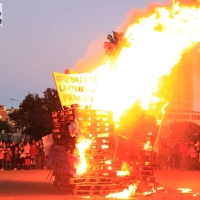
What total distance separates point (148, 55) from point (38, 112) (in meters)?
44.0

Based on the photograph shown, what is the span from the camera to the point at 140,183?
16938 mm

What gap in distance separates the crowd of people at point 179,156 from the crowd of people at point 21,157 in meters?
6.95

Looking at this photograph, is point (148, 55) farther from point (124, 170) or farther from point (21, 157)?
point (21, 157)

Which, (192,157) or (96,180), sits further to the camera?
(192,157)

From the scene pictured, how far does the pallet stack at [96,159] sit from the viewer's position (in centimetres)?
1608

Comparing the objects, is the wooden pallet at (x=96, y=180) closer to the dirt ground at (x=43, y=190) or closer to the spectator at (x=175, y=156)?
the dirt ground at (x=43, y=190)

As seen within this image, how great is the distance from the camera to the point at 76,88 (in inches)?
687

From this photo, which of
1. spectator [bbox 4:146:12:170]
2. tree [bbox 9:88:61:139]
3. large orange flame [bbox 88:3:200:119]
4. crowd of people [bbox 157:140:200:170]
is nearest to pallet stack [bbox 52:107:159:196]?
large orange flame [bbox 88:3:200:119]

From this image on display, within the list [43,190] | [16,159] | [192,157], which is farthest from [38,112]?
[43,190]

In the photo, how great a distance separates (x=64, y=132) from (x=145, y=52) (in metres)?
3.82

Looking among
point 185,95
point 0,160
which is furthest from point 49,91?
point 0,160

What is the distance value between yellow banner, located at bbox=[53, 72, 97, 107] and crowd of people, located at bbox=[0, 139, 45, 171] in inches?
455

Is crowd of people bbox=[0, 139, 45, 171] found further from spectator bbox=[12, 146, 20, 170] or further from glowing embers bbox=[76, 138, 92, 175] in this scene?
glowing embers bbox=[76, 138, 92, 175]

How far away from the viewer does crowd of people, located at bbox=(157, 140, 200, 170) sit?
29516 millimetres
